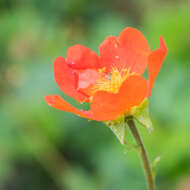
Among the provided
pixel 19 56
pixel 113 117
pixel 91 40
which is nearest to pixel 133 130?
pixel 113 117

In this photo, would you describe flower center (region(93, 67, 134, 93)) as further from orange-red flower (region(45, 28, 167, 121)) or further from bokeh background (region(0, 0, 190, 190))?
bokeh background (region(0, 0, 190, 190))

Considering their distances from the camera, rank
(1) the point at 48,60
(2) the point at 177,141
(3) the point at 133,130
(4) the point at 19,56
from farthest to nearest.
Answer: (4) the point at 19,56 < (1) the point at 48,60 < (2) the point at 177,141 < (3) the point at 133,130

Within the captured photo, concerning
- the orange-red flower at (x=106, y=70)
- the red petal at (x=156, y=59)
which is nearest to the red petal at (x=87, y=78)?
the orange-red flower at (x=106, y=70)

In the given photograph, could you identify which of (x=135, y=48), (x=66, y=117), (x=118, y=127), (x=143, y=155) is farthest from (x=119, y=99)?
(x=66, y=117)

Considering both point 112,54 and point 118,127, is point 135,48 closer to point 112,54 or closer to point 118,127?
point 112,54

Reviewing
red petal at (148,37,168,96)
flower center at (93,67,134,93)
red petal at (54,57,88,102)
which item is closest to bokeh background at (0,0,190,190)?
flower center at (93,67,134,93)

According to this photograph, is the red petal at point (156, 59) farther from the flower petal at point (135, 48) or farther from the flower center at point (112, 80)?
the flower center at point (112, 80)

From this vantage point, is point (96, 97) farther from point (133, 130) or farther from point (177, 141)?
point (177, 141)
